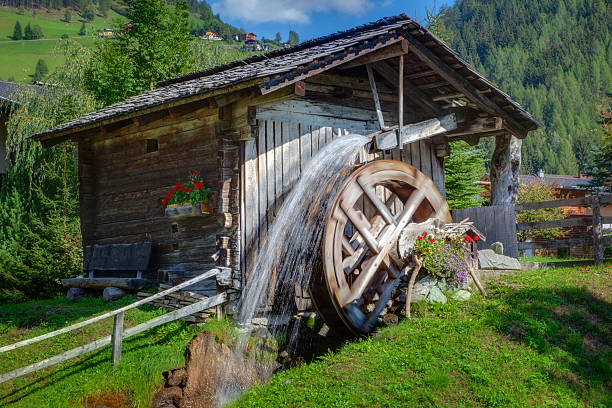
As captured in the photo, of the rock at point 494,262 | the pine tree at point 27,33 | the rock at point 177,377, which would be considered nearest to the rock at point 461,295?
the rock at point 494,262

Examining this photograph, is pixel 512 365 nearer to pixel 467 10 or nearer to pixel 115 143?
pixel 115 143

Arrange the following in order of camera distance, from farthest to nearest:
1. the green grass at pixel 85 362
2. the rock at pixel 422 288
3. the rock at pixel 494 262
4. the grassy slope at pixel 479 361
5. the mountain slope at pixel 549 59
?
the mountain slope at pixel 549 59 → the rock at pixel 494 262 → the rock at pixel 422 288 → the green grass at pixel 85 362 → the grassy slope at pixel 479 361

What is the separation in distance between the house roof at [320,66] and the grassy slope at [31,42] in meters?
41.8

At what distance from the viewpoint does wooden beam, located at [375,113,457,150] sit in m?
7.79

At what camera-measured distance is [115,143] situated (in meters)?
9.52

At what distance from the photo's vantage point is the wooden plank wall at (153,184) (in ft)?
26.0

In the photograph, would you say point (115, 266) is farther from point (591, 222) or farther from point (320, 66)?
point (591, 222)

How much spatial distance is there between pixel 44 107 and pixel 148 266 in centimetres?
870

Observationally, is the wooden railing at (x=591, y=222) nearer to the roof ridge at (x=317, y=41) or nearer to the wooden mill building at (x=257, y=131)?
the wooden mill building at (x=257, y=131)

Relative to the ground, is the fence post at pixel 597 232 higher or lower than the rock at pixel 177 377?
higher

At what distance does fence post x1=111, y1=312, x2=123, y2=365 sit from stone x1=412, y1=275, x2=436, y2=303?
12.4 feet

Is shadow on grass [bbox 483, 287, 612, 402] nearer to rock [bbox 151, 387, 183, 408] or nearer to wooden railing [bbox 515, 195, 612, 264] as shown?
wooden railing [bbox 515, 195, 612, 264]

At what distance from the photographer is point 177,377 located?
20.3ft

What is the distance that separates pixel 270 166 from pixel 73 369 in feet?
12.3
